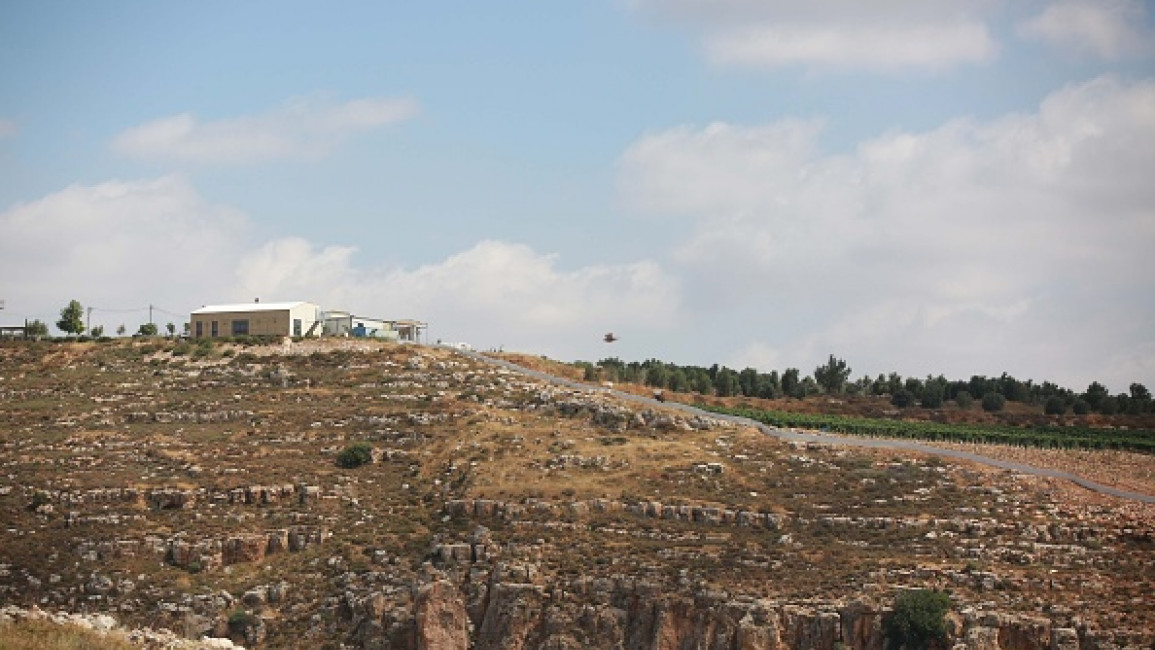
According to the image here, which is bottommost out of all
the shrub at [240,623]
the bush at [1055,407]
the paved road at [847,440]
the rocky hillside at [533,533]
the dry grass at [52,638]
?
the shrub at [240,623]

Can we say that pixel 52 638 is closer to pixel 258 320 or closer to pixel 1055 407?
pixel 258 320

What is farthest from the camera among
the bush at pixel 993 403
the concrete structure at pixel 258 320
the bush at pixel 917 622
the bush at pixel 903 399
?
the bush at pixel 903 399

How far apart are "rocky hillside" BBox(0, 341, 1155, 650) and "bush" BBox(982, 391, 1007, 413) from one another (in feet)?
151

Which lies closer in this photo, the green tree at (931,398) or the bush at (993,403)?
the bush at (993,403)

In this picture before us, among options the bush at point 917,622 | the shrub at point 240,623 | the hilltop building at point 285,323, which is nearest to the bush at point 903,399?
the hilltop building at point 285,323

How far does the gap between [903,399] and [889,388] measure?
810 centimetres

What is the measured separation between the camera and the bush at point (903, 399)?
122688mm

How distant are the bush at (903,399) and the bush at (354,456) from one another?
57.9 m

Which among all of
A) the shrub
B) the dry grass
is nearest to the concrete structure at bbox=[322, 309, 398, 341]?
the shrub

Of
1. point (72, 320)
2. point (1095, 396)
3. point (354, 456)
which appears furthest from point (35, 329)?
point (1095, 396)

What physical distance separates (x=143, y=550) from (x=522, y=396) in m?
26.8

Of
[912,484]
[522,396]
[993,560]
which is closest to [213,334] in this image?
[522,396]

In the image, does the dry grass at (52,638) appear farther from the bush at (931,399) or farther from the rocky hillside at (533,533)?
the bush at (931,399)

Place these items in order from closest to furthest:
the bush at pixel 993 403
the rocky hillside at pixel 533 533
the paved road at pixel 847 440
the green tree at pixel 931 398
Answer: the rocky hillside at pixel 533 533
the paved road at pixel 847 440
the bush at pixel 993 403
the green tree at pixel 931 398
